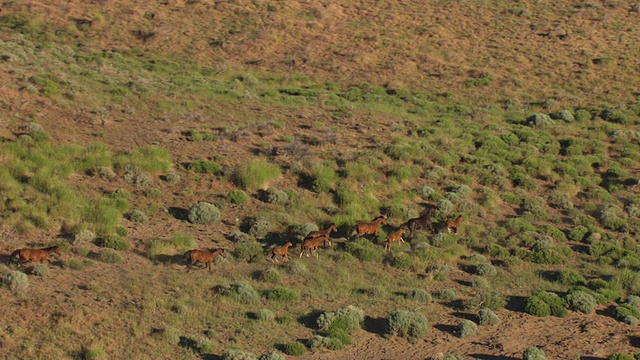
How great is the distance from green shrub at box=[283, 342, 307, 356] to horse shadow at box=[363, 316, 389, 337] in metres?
2.31

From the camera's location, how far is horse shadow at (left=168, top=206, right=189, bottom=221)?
25.3 meters

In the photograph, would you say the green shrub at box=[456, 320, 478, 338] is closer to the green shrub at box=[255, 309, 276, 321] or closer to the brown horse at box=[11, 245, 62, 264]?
the green shrub at box=[255, 309, 276, 321]

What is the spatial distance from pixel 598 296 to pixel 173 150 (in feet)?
60.0

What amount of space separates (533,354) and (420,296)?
4.10 meters

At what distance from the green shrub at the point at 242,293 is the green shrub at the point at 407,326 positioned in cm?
409

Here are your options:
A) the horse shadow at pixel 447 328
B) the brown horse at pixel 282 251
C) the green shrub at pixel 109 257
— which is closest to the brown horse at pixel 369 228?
the brown horse at pixel 282 251

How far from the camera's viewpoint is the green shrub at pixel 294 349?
18067mm

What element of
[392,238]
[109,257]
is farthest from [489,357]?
[109,257]

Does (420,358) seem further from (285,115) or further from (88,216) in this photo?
(285,115)

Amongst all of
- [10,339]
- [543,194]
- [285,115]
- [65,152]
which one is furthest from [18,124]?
[543,194]

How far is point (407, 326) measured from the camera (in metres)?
19.5

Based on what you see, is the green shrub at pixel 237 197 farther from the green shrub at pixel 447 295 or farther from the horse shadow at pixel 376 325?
the green shrub at pixel 447 295

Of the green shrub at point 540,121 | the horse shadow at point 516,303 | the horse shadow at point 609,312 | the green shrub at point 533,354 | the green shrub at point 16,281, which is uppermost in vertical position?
the green shrub at point 533,354

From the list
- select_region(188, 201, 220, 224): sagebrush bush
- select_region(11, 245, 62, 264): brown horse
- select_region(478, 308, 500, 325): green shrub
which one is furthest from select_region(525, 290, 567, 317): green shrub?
select_region(11, 245, 62, 264): brown horse
